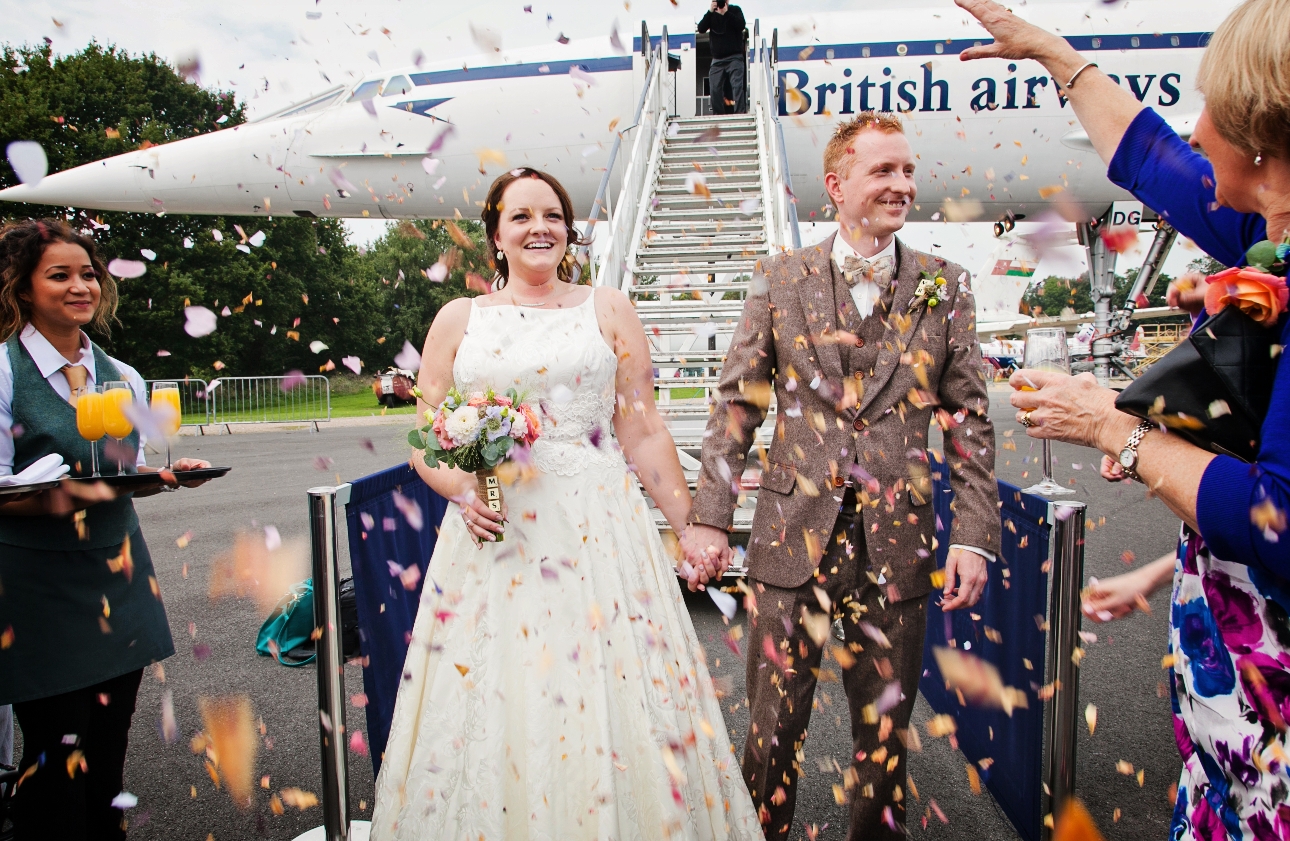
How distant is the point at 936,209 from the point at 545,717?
1298cm

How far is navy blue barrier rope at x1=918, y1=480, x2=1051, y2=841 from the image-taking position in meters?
2.47

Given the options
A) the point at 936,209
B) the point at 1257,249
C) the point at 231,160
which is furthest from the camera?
the point at 936,209

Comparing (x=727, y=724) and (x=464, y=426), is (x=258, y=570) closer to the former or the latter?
(x=727, y=724)

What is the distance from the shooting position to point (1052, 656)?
2357 millimetres

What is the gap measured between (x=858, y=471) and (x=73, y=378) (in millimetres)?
2482

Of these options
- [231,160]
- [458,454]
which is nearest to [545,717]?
[458,454]

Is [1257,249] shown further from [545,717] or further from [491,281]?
[491,281]

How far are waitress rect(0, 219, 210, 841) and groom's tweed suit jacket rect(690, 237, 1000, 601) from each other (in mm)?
1841

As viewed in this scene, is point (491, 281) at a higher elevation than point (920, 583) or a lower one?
higher

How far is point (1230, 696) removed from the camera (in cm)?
120

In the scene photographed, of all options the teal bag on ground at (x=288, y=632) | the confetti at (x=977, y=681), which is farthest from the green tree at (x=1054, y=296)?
the teal bag on ground at (x=288, y=632)

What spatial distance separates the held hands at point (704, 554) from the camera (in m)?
2.16

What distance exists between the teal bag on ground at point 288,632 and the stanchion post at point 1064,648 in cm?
367

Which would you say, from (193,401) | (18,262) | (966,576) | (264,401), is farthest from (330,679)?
(193,401)
